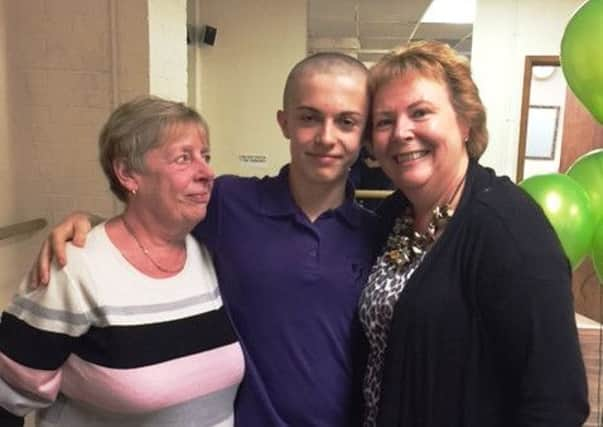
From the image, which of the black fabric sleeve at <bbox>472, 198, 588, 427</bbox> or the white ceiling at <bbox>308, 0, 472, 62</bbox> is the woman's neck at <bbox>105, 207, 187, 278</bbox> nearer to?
→ the black fabric sleeve at <bbox>472, 198, 588, 427</bbox>

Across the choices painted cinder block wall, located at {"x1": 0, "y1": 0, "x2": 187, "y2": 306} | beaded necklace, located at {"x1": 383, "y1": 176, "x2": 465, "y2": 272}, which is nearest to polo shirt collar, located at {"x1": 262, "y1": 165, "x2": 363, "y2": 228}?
beaded necklace, located at {"x1": 383, "y1": 176, "x2": 465, "y2": 272}

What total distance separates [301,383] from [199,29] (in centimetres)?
392

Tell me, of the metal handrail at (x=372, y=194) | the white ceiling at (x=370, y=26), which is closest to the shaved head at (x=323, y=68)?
the metal handrail at (x=372, y=194)

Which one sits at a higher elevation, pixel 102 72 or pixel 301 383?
pixel 102 72

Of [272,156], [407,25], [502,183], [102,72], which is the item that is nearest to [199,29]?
[272,156]

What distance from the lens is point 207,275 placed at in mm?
1442

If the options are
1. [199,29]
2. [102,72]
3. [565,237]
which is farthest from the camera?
[199,29]

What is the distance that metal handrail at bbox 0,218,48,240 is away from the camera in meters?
2.33

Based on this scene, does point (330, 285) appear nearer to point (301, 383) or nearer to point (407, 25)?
point (301, 383)

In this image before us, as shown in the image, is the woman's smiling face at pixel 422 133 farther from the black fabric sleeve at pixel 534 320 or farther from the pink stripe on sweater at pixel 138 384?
the pink stripe on sweater at pixel 138 384

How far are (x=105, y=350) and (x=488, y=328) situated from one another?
79cm

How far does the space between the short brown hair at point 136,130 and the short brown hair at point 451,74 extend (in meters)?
0.51

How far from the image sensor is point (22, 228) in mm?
2418

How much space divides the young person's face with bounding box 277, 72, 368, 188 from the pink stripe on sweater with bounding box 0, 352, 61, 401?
74 cm
